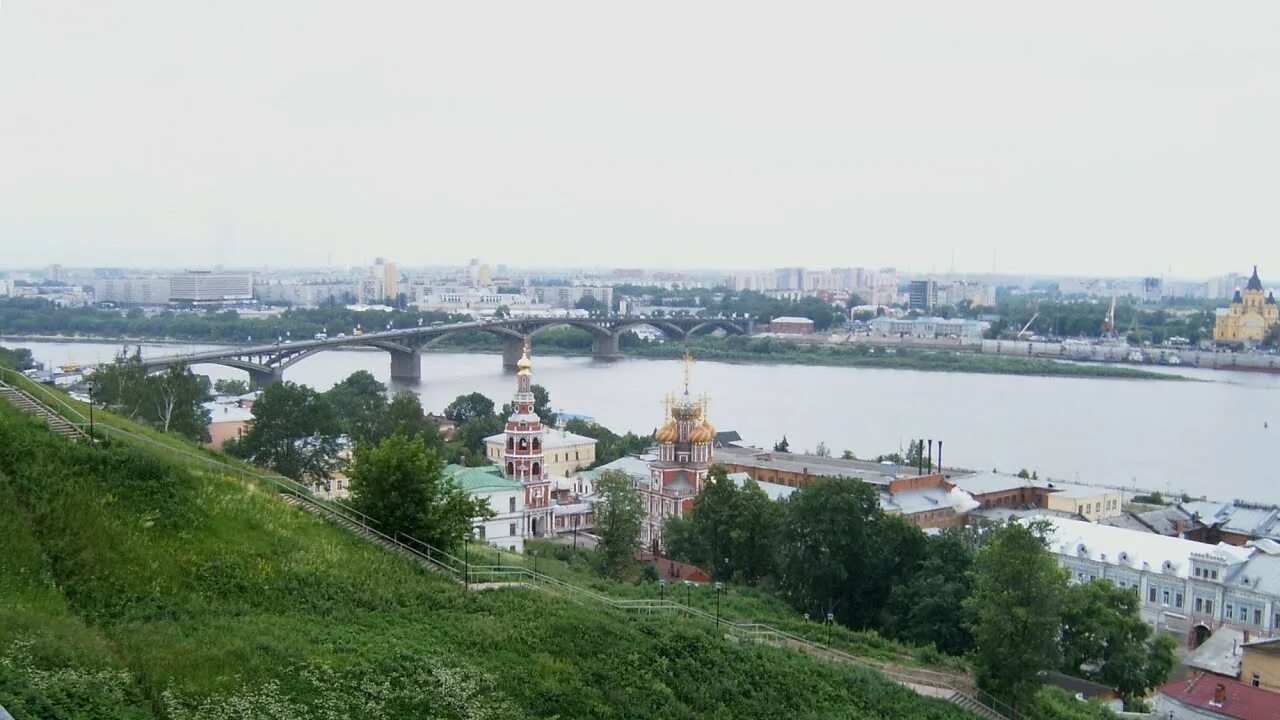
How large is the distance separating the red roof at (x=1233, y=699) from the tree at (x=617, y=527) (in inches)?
175

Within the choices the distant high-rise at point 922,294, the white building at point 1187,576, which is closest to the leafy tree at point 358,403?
the white building at point 1187,576

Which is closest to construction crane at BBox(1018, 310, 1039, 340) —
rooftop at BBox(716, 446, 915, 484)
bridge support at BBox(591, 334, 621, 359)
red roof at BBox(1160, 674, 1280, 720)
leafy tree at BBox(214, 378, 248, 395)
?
bridge support at BBox(591, 334, 621, 359)

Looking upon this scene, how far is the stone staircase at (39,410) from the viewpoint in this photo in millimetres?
6312

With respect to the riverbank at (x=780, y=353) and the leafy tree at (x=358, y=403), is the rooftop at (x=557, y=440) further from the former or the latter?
the riverbank at (x=780, y=353)

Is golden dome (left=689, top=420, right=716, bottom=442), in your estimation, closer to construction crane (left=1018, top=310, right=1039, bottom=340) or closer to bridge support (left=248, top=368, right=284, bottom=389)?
bridge support (left=248, top=368, right=284, bottom=389)

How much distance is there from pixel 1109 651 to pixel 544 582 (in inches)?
160

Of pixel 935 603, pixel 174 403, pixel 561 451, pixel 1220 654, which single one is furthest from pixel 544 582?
pixel 561 451

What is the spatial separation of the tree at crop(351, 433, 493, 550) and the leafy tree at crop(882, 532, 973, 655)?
352 centimetres

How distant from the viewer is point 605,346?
1478 inches

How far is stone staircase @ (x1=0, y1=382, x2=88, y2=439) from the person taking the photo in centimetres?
631

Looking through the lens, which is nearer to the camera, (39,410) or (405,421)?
(39,410)

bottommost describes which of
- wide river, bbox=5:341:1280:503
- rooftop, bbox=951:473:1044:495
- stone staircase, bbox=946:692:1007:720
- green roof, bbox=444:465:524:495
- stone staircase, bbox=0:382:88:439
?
wide river, bbox=5:341:1280:503

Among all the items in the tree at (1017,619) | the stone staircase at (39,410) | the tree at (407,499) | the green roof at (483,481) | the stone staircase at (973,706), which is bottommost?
the stone staircase at (973,706)

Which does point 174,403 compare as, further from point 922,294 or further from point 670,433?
point 922,294
